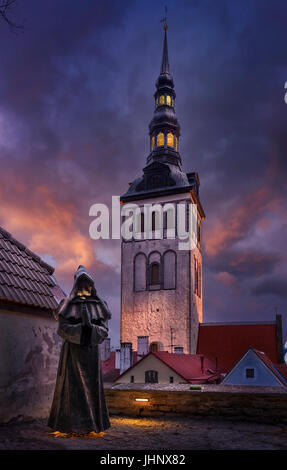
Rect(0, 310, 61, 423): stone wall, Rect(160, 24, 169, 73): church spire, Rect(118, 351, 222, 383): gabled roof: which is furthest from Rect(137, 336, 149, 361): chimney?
Rect(160, 24, 169, 73): church spire

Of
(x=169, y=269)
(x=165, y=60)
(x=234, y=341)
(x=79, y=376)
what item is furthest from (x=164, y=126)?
(x=79, y=376)

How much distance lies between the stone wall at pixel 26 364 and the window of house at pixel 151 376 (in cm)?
1849

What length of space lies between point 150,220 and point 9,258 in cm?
2971

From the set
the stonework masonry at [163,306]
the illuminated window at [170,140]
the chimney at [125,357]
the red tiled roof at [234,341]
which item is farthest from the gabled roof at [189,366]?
the illuminated window at [170,140]

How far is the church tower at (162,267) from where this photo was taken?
3331 centimetres

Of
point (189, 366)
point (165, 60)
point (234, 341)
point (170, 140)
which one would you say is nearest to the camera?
point (189, 366)

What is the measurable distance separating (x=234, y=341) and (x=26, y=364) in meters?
28.3

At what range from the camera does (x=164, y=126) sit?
39.9 meters

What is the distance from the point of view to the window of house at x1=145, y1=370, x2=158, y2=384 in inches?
952

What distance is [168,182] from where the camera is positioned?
36.3m

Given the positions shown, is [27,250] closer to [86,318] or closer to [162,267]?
[86,318]

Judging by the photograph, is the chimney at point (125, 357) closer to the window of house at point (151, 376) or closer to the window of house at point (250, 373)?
the window of house at point (151, 376)
